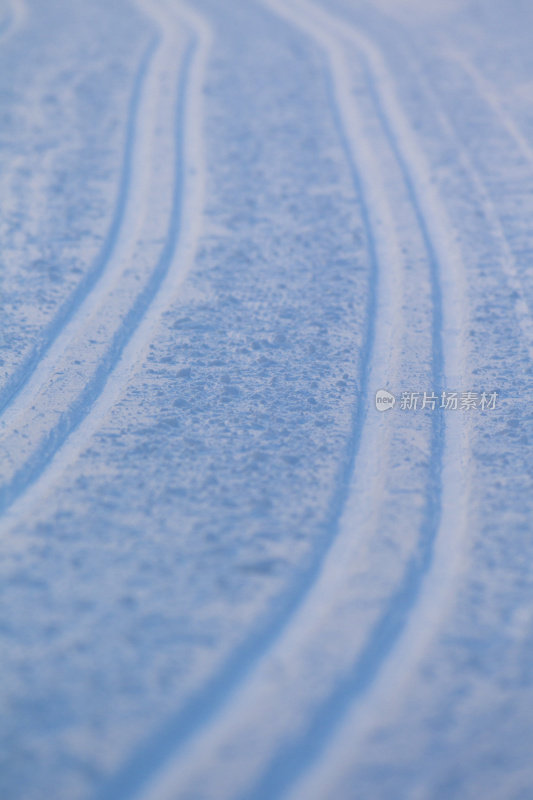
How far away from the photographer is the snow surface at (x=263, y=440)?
7.66ft


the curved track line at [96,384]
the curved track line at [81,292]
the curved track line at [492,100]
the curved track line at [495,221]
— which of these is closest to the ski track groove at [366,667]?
the curved track line at [495,221]

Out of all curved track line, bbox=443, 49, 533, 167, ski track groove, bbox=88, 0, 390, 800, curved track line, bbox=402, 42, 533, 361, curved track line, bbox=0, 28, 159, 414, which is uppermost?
curved track line, bbox=443, 49, 533, 167

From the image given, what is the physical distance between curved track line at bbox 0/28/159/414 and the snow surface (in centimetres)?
2

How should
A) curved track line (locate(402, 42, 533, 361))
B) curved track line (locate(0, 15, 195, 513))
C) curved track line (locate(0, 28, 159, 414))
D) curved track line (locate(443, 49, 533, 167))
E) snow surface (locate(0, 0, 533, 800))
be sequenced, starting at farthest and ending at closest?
1. curved track line (locate(443, 49, 533, 167))
2. curved track line (locate(402, 42, 533, 361))
3. curved track line (locate(0, 28, 159, 414))
4. curved track line (locate(0, 15, 195, 513))
5. snow surface (locate(0, 0, 533, 800))

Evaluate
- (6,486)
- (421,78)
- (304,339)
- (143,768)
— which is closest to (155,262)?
(304,339)

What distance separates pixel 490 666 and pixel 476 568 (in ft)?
1.45

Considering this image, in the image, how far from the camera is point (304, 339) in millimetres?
4102

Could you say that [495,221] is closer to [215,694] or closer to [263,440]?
[263,440]

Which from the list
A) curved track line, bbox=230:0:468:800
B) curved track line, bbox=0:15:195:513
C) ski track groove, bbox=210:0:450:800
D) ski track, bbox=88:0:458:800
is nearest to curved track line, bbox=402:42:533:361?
curved track line, bbox=230:0:468:800

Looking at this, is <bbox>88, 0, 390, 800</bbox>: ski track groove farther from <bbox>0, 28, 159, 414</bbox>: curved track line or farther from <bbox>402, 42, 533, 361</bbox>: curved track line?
<bbox>0, 28, 159, 414</bbox>: curved track line

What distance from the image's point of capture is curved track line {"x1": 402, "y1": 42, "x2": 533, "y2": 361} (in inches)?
166

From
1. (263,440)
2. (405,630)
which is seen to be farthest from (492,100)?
(405,630)

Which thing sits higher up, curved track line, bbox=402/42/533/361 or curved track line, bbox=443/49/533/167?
curved track line, bbox=443/49/533/167

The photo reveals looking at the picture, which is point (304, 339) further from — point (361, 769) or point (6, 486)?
point (361, 769)
